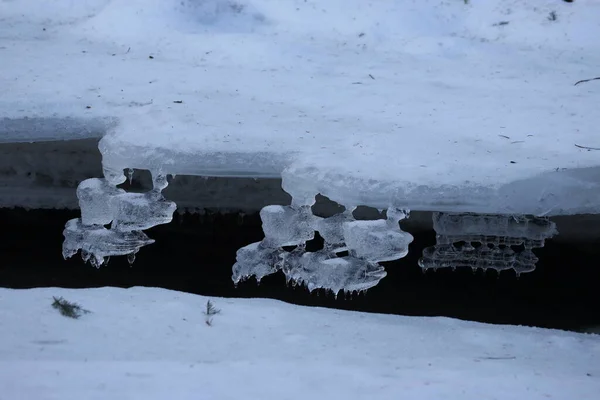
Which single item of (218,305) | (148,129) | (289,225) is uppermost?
(148,129)

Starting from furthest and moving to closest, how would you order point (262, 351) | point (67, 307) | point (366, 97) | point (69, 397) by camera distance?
point (366, 97) → point (67, 307) → point (262, 351) → point (69, 397)

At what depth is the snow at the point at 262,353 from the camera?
2.58 meters

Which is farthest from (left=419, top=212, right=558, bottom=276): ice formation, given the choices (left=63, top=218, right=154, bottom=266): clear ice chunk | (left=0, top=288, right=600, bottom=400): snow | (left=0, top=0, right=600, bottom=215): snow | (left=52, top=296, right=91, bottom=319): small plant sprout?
(left=52, top=296, right=91, bottom=319): small plant sprout

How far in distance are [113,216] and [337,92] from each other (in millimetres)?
1452

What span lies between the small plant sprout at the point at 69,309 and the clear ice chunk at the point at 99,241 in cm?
57

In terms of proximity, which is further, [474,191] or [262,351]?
[474,191]

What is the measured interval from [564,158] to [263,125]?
1490 mm

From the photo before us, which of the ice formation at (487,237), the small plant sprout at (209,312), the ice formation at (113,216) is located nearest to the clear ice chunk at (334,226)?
the ice formation at (487,237)

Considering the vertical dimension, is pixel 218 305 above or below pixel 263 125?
below

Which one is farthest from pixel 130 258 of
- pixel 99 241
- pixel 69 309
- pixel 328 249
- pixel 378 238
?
pixel 378 238

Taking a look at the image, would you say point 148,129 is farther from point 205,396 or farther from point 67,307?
point 205,396

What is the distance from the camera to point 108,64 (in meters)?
4.46

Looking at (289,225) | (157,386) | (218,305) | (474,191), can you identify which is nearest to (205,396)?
(157,386)

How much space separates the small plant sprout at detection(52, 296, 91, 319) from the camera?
3168 mm
